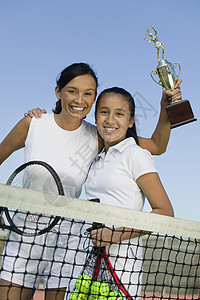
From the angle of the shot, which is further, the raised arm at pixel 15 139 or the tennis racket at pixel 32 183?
the raised arm at pixel 15 139

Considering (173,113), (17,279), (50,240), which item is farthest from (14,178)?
(173,113)

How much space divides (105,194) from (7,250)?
46 cm

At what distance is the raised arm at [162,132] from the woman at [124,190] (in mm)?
260

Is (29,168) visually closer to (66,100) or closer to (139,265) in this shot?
(66,100)

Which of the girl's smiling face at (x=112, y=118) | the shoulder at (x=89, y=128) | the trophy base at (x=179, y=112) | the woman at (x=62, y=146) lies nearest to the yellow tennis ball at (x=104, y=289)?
the woman at (x=62, y=146)

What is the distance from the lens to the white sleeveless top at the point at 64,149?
1.62 meters

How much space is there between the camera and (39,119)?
1747mm

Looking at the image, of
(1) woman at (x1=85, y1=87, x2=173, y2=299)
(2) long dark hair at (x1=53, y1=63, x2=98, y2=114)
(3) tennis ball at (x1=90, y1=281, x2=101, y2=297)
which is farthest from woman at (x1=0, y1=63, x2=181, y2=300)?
(3) tennis ball at (x1=90, y1=281, x2=101, y2=297)

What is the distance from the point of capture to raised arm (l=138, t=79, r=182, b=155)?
1.82m

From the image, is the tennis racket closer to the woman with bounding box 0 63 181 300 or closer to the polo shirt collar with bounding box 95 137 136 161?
the woman with bounding box 0 63 181 300

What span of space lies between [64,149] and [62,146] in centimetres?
2

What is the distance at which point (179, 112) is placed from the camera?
71.1 inches

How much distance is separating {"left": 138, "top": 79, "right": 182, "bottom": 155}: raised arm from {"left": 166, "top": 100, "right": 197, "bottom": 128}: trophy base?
44 mm

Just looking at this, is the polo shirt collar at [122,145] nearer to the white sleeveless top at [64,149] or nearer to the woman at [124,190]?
the woman at [124,190]
